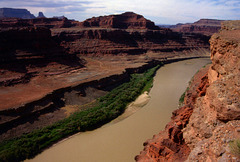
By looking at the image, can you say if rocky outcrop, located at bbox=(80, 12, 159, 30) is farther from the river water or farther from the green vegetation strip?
the river water

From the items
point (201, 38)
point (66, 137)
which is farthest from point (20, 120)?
point (201, 38)

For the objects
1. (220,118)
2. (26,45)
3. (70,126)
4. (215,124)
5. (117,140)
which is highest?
(26,45)

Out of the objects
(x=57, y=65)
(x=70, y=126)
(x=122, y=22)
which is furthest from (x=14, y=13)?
(x=70, y=126)

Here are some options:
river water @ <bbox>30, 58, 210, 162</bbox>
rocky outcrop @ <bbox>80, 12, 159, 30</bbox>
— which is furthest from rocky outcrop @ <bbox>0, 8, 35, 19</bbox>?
river water @ <bbox>30, 58, 210, 162</bbox>

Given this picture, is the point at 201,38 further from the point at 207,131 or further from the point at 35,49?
the point at 207,131

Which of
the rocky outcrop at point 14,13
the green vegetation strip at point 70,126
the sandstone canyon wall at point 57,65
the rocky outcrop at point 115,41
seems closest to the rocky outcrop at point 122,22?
the rocky outcrop at point 115,41

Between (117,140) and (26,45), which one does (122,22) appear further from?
(117,140)

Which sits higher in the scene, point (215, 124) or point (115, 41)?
point (115, 41)
